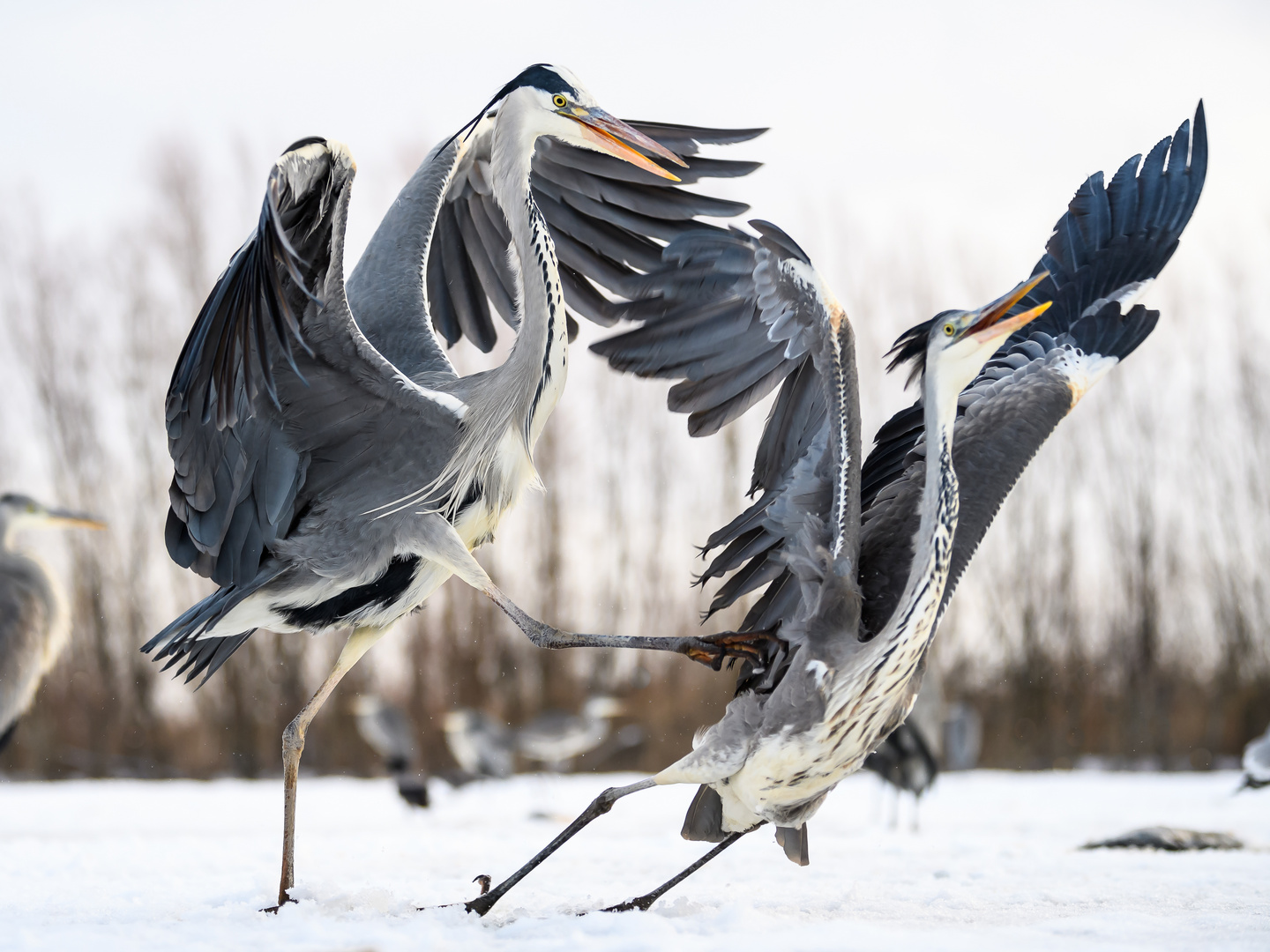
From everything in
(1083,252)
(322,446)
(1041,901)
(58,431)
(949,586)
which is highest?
(58,431)

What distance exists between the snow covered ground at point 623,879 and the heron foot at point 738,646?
76cm

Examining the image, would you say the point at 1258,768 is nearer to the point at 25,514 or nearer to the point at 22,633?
the point at 22,633

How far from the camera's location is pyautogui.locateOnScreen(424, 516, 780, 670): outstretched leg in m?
3.74

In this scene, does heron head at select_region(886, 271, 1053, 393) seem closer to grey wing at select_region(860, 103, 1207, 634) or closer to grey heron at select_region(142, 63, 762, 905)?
grey wing at select_region(860, 103, 1207, 634)

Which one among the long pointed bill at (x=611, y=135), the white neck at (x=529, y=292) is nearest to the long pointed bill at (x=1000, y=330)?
the long pointed bill at (x=611, y=135)

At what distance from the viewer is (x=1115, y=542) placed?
16.8 m

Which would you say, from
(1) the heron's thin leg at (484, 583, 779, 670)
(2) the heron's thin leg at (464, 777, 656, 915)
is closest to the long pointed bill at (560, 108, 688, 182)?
(1) the heron's thin leg at (484, 583, 779, 670)

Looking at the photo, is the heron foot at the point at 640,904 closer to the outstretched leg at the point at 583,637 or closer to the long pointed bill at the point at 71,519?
the outstretched leg at the point at 583,637

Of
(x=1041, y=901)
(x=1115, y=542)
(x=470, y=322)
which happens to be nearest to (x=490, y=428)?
(x=470, y=322)

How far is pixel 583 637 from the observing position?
395 centimetres

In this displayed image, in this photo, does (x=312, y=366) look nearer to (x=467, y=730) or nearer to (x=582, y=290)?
(x=582, y=290)

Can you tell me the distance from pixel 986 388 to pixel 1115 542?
13650 millimetres

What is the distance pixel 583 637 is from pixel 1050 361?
200 centimetres

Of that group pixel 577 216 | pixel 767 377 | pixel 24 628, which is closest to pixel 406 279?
pixel 577 216
